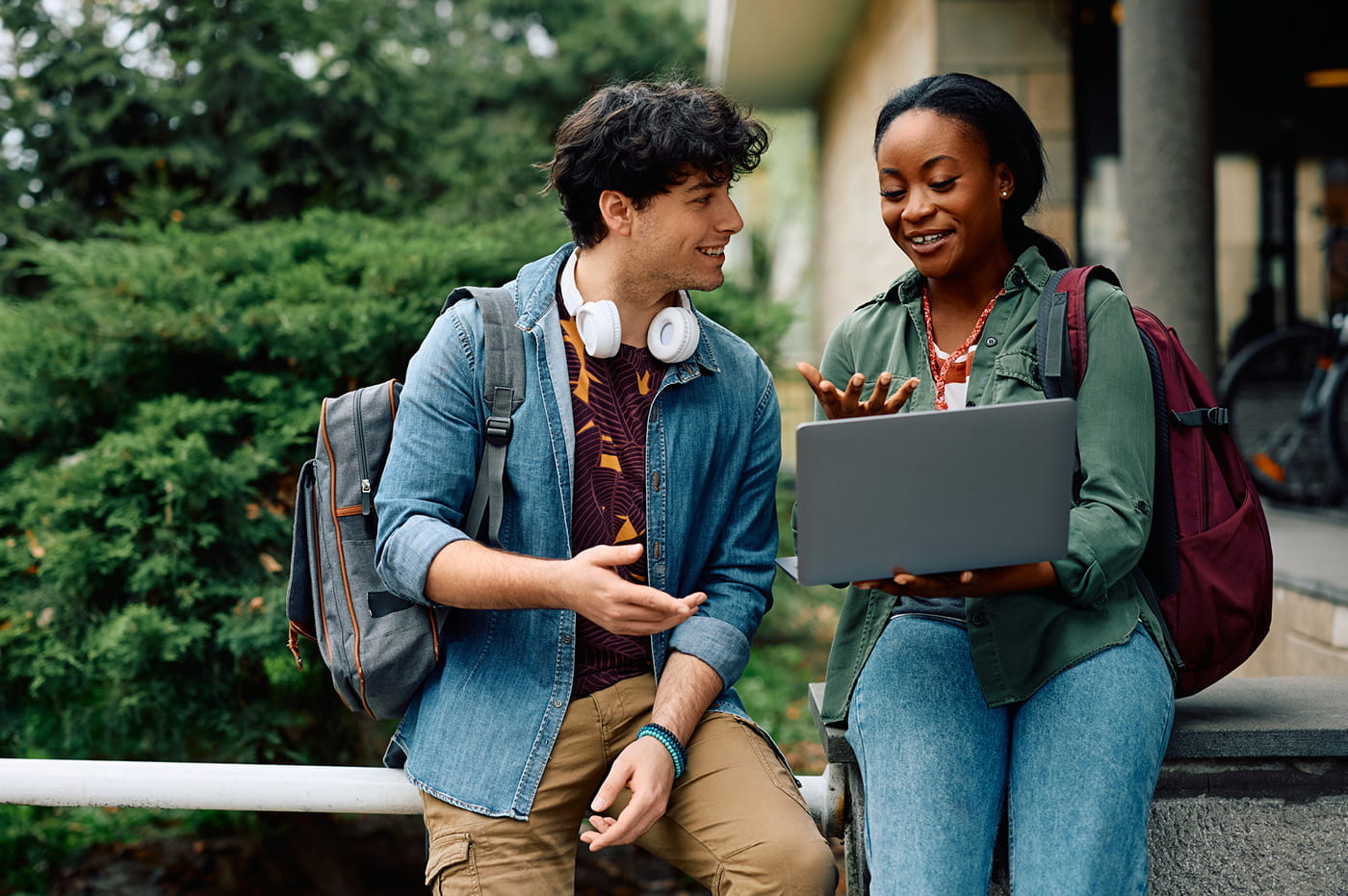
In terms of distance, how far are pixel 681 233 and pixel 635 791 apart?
1.04 m

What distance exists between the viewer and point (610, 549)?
5.82 ft

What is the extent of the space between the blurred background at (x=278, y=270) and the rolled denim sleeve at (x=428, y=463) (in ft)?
2.76

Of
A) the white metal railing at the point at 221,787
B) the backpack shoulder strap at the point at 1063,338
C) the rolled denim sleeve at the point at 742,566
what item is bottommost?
the white metal railing at the point at 221,787

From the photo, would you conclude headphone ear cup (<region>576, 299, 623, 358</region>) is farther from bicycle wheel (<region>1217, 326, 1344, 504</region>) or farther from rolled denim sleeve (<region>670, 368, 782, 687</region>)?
bicycle wheel (<region>1217, 326, 1344, 504</region>)

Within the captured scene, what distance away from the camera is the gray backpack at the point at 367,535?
2.06m

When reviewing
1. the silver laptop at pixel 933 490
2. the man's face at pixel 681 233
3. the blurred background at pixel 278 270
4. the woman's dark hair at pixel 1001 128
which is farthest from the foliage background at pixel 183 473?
the silver laptop at pixel 933 490

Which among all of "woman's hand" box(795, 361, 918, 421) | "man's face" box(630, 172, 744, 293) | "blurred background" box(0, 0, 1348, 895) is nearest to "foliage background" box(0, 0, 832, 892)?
"blurred background" box(0, 0, 1348, 895)

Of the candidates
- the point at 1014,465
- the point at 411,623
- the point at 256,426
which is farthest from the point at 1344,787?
the point at 256,426

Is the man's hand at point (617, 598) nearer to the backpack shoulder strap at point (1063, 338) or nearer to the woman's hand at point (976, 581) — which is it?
the woman's hand at point (976, 581)

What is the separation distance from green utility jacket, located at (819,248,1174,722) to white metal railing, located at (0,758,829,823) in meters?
0.51

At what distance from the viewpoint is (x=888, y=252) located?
23.1 feet

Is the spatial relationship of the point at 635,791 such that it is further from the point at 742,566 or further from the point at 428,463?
the point at 428,463

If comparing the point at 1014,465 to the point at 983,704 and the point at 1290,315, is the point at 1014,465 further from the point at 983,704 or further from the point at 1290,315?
the point at 1290,315

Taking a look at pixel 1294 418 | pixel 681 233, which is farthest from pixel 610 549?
pixel 1294 418
